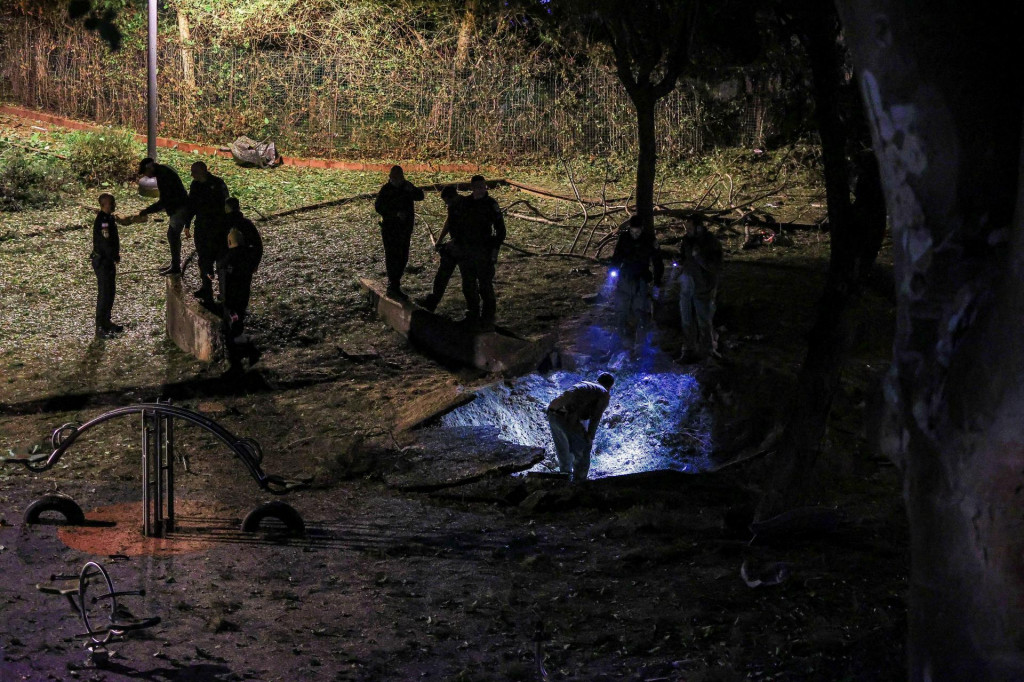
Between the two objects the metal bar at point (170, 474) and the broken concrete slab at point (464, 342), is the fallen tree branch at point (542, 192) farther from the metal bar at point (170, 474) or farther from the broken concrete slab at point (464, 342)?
the metal bar at point (170, 474)

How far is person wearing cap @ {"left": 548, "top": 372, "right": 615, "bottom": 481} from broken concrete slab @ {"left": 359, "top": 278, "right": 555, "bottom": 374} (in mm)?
1832

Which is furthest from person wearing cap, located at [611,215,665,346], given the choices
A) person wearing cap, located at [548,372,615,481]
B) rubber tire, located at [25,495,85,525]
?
rubber tire, located at [25,495,85,525]

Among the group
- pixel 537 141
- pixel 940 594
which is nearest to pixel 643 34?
pixel 537 141

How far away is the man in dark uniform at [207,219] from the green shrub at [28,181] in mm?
7667

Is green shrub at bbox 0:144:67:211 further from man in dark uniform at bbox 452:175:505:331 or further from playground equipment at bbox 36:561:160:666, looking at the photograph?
playground equipment at bbox 36:561:160:666

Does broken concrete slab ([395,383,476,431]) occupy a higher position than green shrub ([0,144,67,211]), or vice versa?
green shrub ([0,144,67,211])

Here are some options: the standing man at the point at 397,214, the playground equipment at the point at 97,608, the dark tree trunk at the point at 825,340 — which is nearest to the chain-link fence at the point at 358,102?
the standing man at the point at 397,214

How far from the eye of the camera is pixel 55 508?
7.39 metres

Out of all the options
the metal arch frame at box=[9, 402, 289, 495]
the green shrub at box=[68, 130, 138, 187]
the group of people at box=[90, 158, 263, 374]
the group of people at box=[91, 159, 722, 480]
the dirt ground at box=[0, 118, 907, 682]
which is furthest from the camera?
the green shrub at box=[68, 130, 138, 187]

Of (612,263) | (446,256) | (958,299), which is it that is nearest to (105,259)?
(446,256)

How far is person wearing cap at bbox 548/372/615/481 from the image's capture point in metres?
9.34

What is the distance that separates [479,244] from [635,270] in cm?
169

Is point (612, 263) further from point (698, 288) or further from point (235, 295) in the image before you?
point (235, 295)

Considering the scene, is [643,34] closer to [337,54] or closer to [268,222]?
[268,222]
